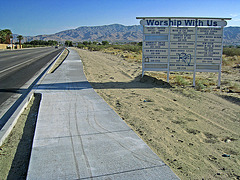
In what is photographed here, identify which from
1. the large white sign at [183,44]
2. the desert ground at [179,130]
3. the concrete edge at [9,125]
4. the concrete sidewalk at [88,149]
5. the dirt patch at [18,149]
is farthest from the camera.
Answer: the large white sign at [183,44]

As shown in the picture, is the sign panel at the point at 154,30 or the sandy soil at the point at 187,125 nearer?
the sandy soil at the point at 187,125

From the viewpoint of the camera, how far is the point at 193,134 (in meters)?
5.46

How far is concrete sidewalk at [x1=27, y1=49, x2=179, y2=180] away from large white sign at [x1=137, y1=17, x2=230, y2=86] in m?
5.90

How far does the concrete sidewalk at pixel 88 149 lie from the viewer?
357 cm

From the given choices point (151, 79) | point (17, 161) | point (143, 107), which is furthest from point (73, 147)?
point (151, 79)

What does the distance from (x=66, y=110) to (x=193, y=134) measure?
136 inches

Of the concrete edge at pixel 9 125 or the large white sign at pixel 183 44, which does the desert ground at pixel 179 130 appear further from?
the large white sign at pixel 183 44

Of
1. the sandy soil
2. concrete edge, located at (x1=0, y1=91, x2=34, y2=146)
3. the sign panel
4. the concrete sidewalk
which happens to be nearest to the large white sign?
the sign panel

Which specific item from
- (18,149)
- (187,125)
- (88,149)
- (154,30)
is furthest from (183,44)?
(18,149)

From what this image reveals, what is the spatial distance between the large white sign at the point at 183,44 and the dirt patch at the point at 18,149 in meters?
7.24

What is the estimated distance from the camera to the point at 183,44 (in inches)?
461

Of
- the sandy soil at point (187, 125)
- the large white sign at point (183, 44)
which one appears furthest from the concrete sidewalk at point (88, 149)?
the large white sign at point (183, 44)

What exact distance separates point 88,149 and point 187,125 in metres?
2.84

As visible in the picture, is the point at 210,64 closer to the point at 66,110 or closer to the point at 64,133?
the point at 66,110
